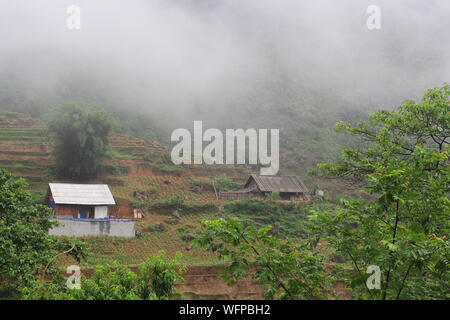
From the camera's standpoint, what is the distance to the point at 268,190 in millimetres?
37219

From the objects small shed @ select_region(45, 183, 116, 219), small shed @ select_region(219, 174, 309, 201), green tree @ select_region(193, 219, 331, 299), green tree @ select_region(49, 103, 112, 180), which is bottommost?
small shed @ select_region(219, 174, 309, 201)

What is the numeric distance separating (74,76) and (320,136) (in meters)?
44.0

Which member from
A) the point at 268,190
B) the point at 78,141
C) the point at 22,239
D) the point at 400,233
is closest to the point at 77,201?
the point at 78,141

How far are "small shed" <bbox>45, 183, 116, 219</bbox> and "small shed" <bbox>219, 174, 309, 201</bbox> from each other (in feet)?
39.1

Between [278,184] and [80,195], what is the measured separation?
1819 cm

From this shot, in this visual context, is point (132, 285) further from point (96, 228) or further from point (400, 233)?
point (96, 228)

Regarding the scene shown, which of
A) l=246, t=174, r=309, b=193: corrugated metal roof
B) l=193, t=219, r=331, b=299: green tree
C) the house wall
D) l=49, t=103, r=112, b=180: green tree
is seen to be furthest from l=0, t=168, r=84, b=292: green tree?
l=246, t=174, r=309, b=193: corrugated metal roof

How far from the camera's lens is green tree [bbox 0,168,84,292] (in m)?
9.74

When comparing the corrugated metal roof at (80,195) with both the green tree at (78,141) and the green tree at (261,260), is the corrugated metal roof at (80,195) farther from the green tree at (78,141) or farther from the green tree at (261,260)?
the green tree at (261,260)

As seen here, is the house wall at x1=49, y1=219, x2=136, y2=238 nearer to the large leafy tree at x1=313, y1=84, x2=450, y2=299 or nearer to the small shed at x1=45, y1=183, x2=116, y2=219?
the small shed at x1=45, y1=183, x2=116, y2=219

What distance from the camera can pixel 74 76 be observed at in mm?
71875
